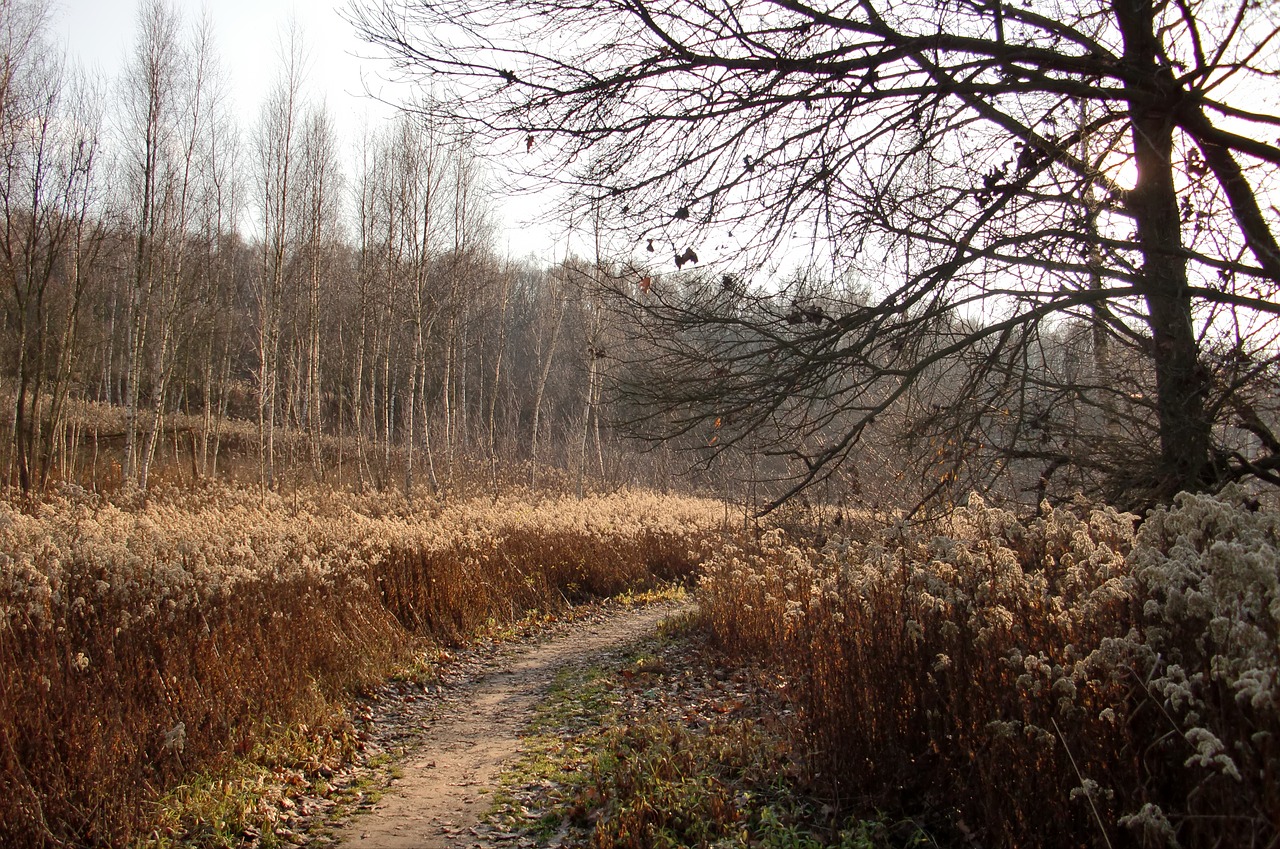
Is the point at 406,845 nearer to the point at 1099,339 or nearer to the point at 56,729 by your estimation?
the point at 56,729

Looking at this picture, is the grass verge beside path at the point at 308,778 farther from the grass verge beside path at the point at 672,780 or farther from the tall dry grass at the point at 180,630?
the grass verge beside path at the point at 672,780

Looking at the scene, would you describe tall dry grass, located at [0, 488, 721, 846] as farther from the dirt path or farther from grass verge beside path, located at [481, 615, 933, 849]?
grass verge beside path, located at [481, 615, 933, 849]

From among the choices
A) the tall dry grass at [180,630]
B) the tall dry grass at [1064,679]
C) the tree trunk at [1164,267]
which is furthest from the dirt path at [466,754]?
the tree trunk at [1164,267]

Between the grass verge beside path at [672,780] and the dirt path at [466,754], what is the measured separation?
203mm

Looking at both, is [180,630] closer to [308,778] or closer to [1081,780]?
[308,778]

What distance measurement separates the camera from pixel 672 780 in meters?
4.47

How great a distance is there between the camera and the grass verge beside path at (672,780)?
12.7 ft

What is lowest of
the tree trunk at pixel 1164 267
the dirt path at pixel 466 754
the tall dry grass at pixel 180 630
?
the dirt path at pixel 466 754

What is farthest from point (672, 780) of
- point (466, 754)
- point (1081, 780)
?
point (1081, 780)

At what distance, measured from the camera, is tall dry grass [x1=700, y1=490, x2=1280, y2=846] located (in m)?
2.23

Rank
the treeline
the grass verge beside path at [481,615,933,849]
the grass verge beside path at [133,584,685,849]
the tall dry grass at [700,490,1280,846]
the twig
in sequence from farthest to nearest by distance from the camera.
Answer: the treeline, the grass verge beside path at [133,584,685,849], the grass verge beside path at [481,615,933,849], the twig, the tall dry grass at [700,490,1280,846]

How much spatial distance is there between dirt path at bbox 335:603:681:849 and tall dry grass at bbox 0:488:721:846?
92 centimetres

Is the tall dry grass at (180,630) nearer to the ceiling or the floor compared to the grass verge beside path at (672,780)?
nearer to the ceiling

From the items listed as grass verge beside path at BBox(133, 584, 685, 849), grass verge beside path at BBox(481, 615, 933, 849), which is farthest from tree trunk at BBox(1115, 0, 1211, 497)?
grass verge beside path at BBox(133, 584, 685, 849)
